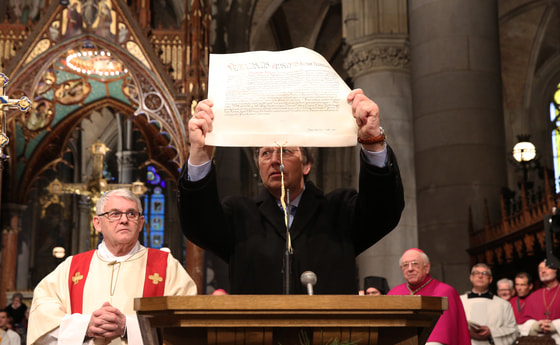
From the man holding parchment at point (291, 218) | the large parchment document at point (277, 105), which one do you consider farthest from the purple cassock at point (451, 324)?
the large parchment document at point (277, 105)

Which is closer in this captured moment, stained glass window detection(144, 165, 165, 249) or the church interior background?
the church interior background

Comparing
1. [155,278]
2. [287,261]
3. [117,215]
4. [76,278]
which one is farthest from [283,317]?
[76,278]

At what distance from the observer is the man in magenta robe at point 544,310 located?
7.66 metres

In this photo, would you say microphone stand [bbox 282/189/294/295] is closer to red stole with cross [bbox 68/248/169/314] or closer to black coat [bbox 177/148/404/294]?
black coat [bbox 177/148/404/294]

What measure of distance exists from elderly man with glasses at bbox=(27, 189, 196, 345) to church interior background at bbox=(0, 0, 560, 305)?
4.95 feet

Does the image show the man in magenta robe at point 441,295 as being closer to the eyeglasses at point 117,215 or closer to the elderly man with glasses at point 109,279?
the elderly man with glasses at point 109,279

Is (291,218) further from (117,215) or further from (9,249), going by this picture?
(9,249)

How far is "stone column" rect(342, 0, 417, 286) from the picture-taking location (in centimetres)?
1327

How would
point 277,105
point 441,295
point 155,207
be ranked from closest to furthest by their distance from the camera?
point 277,105 < point 441,295 < point 155,207

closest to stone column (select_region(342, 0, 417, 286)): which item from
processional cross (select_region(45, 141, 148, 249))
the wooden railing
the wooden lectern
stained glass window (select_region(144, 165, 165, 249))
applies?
the wooden railing

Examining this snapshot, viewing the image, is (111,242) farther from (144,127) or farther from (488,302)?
(144,127)

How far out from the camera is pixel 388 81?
543 inches

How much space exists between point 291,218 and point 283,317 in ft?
3.28

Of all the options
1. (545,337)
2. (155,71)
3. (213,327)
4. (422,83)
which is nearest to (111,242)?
(213,327)
